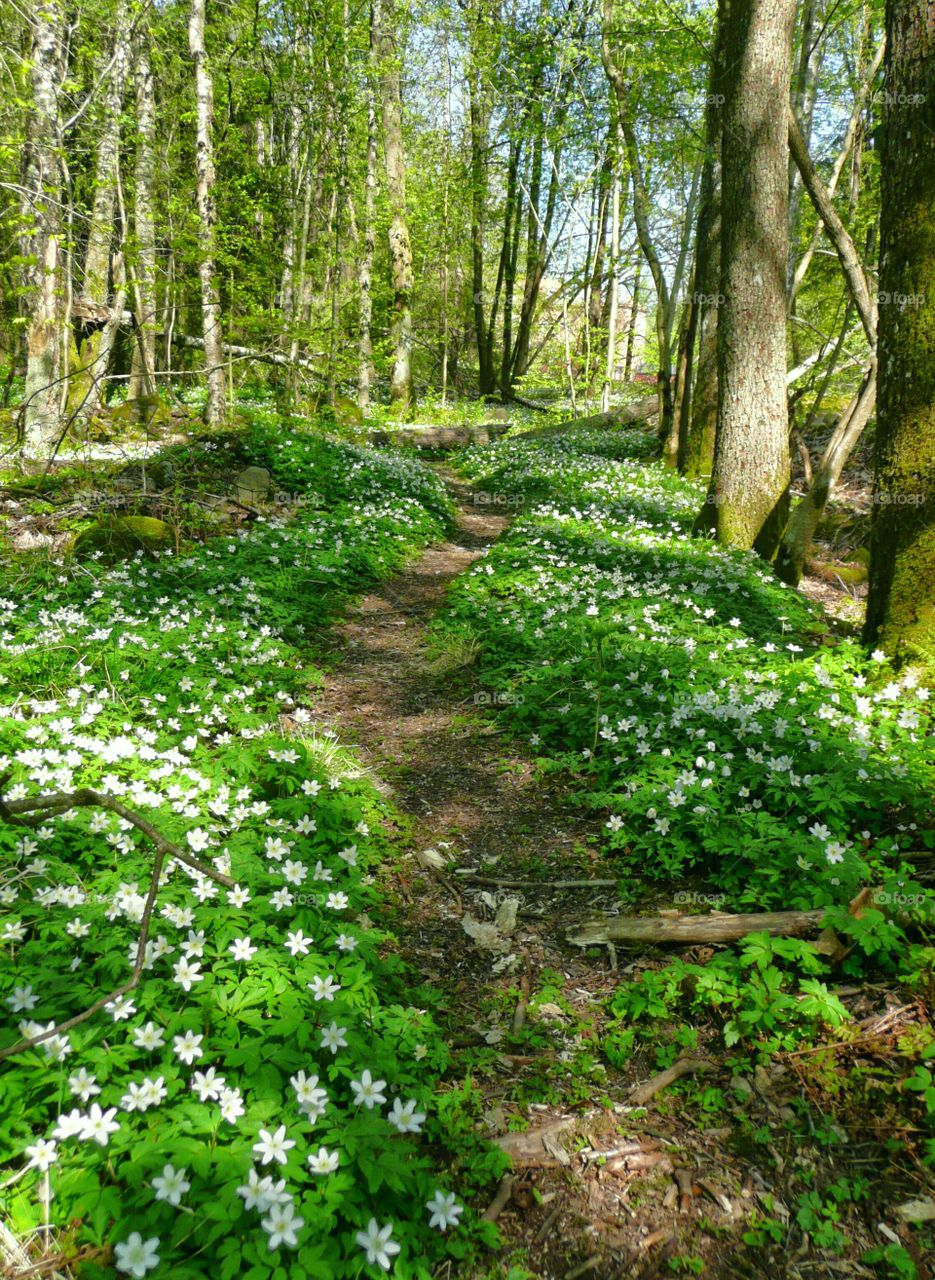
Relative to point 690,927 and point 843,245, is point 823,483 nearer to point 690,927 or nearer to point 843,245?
point 843,245

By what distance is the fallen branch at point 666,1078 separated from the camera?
9.05ft

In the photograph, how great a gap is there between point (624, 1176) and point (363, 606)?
670 cm

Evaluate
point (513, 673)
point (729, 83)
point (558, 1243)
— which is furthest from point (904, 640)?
point (729, 83)

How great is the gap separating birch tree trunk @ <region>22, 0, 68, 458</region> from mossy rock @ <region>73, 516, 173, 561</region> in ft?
11.3

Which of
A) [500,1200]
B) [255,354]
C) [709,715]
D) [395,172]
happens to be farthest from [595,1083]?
[395,172]

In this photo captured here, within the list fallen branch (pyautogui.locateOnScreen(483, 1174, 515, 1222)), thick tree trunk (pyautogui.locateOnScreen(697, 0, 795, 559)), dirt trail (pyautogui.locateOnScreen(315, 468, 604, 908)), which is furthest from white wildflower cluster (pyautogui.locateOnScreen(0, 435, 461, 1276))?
thick tree trunk (pyautogui.locateOnScreen(697, 0, 795, 559))

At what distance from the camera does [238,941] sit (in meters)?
2.82

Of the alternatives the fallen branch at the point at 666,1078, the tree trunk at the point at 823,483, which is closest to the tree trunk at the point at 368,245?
the tree trunk at the point at 823,483

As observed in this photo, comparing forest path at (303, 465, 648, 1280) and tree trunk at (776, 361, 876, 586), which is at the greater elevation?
tree trunk at (776, 361, 876, 586)

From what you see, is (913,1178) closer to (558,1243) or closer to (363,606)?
(558,1243)

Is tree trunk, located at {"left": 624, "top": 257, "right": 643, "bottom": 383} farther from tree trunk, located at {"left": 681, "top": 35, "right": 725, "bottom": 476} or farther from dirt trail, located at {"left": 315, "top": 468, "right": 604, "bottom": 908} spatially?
dirt trail, located at {"left": 315, "top": 468, "right": 604, "bottom": 908}

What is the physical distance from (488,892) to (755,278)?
314 inches

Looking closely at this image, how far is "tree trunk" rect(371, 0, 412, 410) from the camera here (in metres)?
18.5

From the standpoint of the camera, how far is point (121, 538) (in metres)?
8.09
